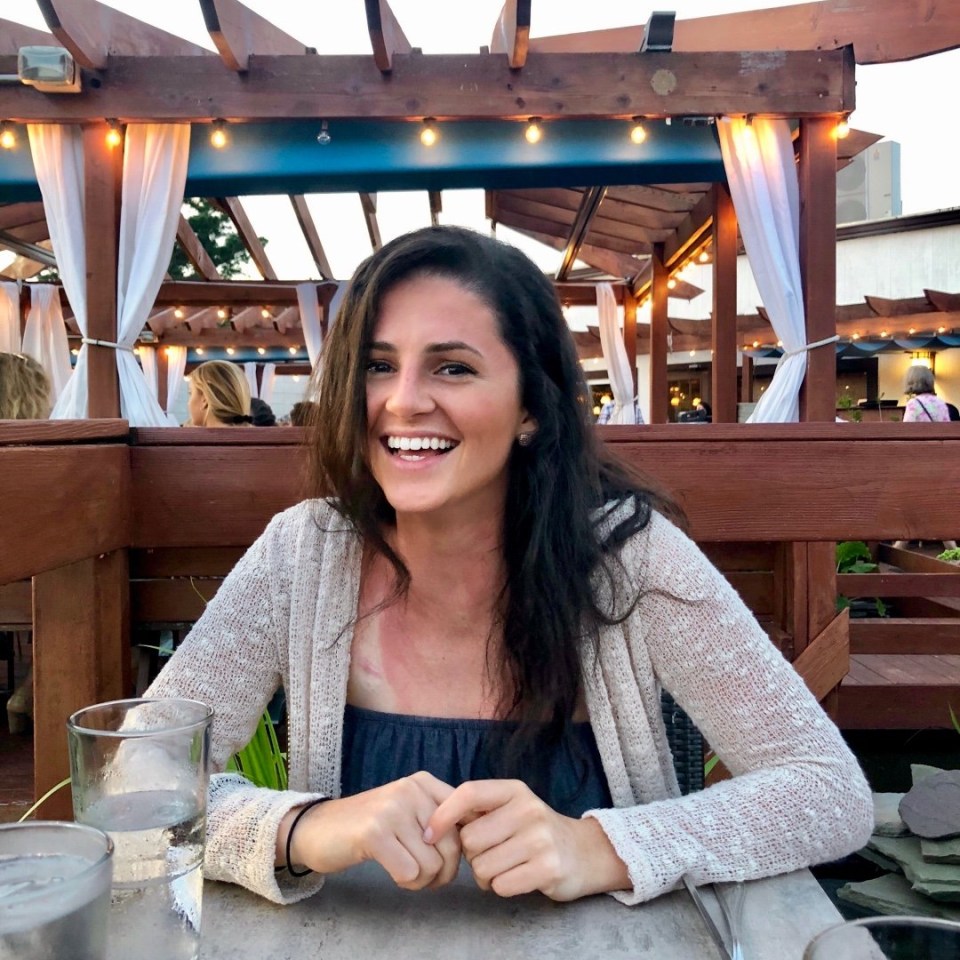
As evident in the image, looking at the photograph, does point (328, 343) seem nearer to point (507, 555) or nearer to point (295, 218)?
point (507, 555)

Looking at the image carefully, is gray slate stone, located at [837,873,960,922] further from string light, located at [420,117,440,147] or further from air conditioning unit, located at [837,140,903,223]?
air conditioning unit, located at [837,140,903,223]

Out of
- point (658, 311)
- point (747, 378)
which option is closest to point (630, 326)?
point (658, 311)

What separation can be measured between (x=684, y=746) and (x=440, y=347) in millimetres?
722

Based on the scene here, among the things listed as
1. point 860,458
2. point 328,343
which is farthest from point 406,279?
point 860,458

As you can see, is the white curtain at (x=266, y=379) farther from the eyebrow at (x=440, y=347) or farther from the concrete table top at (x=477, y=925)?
the concrete table top at (x=477, y=925)

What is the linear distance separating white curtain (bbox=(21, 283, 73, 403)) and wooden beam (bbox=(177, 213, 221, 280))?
1497 millimetres

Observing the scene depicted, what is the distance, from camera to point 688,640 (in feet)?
3.53

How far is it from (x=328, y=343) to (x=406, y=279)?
0.52 feet

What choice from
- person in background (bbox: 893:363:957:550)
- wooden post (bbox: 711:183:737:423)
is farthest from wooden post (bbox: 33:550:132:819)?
wooden post (bbox: 711:183:737:423)

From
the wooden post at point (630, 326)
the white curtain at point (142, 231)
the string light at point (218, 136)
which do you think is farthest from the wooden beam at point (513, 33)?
the wooden post at point (630, 326)

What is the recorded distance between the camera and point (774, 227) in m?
4.86

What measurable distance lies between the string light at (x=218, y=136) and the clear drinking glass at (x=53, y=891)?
506 cm

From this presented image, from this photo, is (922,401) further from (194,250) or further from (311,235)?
(194,250)

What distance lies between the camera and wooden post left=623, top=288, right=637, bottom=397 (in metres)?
9.58
